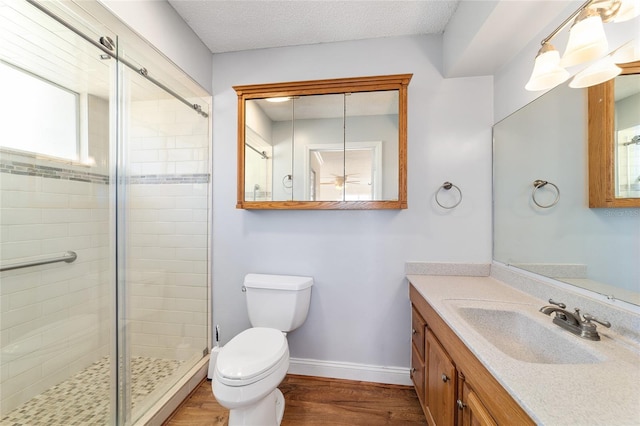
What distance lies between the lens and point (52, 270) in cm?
120

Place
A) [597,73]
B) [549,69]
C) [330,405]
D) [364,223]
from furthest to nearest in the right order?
[364,223], [330,405], [549,69], [597,73]

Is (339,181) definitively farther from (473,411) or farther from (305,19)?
(473,411)

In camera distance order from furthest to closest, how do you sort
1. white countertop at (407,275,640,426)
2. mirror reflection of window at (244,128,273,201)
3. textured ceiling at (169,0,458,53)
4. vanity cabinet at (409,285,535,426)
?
mirror reflection of window at (244,128,273,201)
textured ceiling at (169,0,458,53)
vanity cabinet at (409,285,535,426)
white countertop at (407,275,640,426)

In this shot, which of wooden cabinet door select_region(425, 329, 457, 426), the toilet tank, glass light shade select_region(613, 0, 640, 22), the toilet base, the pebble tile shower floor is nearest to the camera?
glass light shade select_region(613, 0, 640, 22)

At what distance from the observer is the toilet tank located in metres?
1.66

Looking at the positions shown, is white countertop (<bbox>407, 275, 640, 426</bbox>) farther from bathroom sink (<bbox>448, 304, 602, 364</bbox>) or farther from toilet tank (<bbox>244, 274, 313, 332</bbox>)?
toilet tank (<bbox>244, 274, 313, 332</bbox>)

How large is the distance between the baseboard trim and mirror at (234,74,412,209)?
3.77 ft

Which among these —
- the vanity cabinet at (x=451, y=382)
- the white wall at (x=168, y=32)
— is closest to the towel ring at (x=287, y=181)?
the white wall at (x=168, y=32)

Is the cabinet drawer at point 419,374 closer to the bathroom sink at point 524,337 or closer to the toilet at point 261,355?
the bathroom sink at point 524,337

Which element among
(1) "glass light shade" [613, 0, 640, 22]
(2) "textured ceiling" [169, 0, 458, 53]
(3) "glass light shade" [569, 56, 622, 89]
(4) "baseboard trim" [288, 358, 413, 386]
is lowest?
(4) "baseboard trim" [288, 358, 413, 386]

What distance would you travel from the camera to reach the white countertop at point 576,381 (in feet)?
1.74

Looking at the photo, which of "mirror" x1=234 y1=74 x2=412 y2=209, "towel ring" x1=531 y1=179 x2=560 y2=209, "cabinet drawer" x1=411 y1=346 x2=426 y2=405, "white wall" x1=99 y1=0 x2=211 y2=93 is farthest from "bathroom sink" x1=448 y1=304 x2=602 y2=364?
"white wall" x1=99 y1=0 x2=211 y2=93

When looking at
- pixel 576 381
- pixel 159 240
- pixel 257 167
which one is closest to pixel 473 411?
pixel 576 381

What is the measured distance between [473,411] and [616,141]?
1086 millimetres
